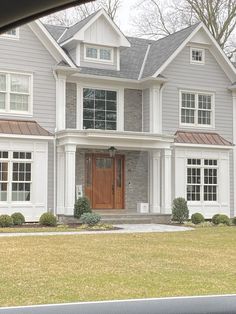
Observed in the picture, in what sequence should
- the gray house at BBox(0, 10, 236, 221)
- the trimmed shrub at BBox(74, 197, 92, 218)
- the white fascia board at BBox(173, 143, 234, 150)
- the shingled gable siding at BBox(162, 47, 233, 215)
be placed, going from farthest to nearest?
the shingled gable siding at BBox(162, 47, 233, 215), the white fascia board at BBox(173, 143, 234, 150), the gray house at BBox(0, 10, 236, 221), the trimmed shrub at BBox(74, 197, 92, 218)

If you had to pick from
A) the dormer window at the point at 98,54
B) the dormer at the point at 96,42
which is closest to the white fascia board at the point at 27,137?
the dormer at the point at 96,42

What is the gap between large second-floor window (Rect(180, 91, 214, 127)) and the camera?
76.7 ft

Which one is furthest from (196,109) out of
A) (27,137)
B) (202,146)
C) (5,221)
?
(5,221)

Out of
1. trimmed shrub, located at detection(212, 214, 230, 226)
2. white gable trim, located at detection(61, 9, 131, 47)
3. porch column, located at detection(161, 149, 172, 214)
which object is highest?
white gable trim, located at detection(61, 9, 131, 47)

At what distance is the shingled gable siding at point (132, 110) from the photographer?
74.7ft

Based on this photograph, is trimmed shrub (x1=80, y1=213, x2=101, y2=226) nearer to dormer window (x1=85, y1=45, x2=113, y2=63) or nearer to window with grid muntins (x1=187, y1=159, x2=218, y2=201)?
window with grid muntins (x1=187, y1=159, x2=218, y2=201)

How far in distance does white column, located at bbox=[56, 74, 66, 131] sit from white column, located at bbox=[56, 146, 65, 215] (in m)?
0.96

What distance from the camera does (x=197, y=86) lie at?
23750 mm

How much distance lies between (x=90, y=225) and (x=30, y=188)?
3000 mm

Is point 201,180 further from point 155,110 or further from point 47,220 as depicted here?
point 47,220

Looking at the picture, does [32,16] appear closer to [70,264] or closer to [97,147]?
[70,264]

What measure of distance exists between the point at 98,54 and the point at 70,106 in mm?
2686

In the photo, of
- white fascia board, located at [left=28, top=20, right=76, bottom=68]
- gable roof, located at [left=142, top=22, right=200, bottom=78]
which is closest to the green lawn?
white fascia board, located at [left=28, top=20, right=76, bottom=68]

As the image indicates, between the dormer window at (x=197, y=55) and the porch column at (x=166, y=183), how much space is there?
15.2 feet
